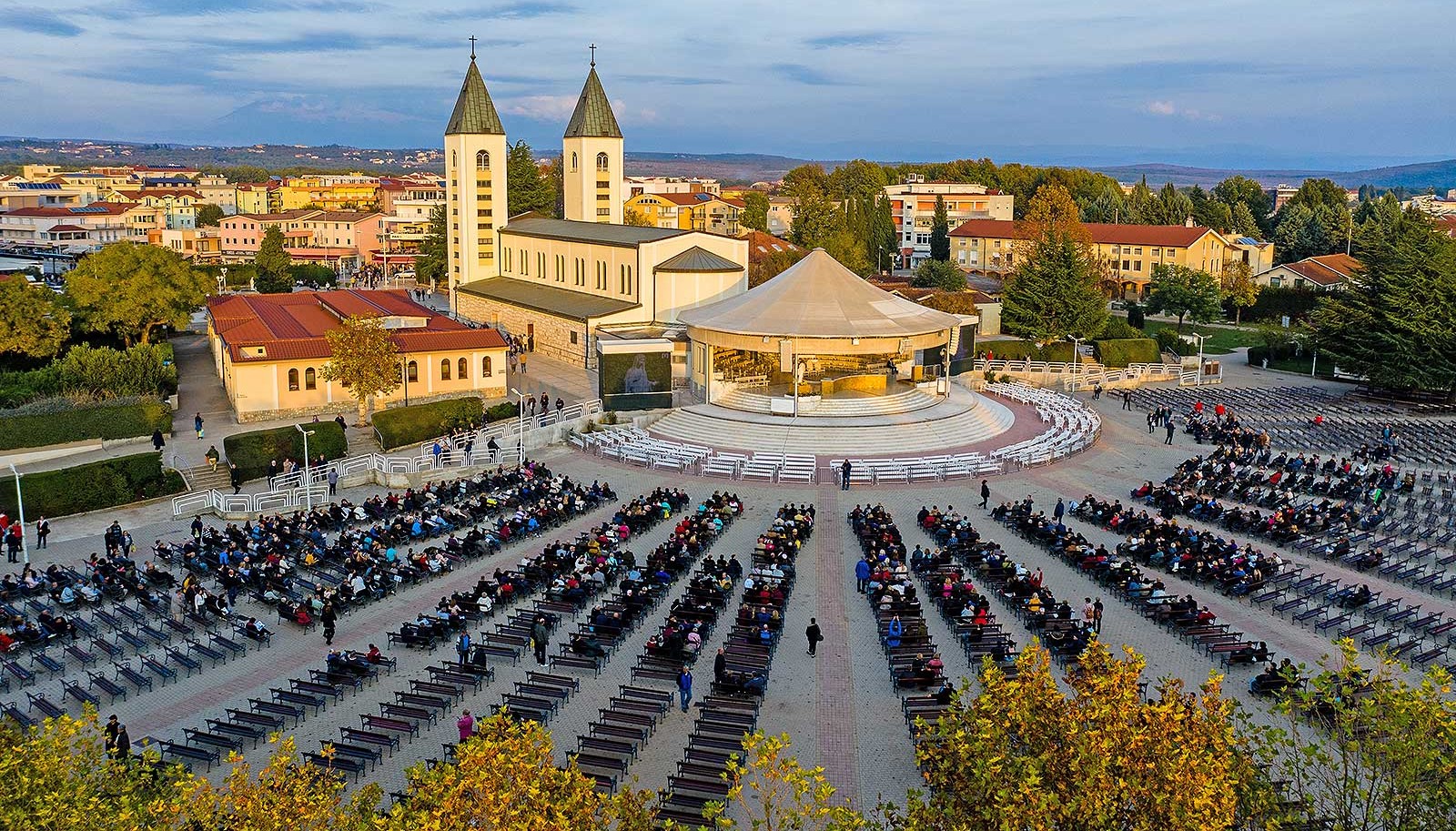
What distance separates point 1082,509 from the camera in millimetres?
27594

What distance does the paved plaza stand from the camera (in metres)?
16.1

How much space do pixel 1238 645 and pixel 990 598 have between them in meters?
4.73

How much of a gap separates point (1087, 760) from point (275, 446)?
27496 millimetres

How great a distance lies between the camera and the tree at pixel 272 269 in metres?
78.9

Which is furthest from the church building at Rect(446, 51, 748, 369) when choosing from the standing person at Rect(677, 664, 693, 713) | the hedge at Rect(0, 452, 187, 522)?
the standing person at Rect(677, 664, 693, 713)

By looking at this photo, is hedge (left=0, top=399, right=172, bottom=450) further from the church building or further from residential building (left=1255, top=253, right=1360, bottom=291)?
residential building (left=1255, top=253, right=1360, bottom=291)

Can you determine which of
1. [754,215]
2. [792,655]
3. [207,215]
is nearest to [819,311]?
[792,655]

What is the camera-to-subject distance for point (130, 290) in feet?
166

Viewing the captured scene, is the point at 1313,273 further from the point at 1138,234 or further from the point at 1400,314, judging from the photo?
the point at 1400,314

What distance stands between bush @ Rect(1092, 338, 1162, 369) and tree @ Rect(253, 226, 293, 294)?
5607 cm

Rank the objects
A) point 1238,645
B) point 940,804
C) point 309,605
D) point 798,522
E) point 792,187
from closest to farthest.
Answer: point 940,804, point 1238,645, point 309,605, point 798,522, point 792,187

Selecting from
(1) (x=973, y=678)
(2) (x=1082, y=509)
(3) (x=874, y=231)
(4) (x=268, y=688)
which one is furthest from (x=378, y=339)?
(3) (x=874, y=231)

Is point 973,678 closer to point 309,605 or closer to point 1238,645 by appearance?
point 1238,645

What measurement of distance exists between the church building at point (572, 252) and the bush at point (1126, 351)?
17805 millimetres
